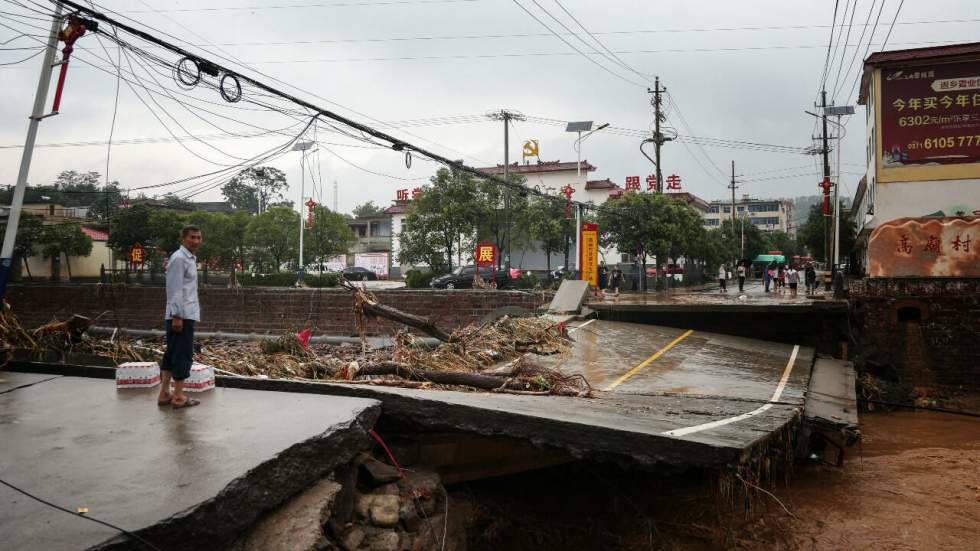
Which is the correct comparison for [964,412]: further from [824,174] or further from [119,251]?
[119,251]

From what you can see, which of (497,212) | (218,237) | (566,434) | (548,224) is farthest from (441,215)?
(566,434)

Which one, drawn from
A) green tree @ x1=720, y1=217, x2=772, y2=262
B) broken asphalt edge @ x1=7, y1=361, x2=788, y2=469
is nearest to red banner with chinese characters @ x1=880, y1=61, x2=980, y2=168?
broken asphalt edge @ x1=7, y1=361, x2=788, y2=469

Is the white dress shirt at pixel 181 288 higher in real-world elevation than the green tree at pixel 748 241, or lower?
lower

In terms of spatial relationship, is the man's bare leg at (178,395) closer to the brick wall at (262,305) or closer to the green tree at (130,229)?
the brick wall at (262,305)

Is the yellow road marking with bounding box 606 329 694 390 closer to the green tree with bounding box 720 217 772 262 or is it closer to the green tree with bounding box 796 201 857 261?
the green tree with bounding box 796 201 857 261

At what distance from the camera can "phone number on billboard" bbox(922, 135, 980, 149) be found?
72.7ft

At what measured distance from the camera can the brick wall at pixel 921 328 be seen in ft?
45.8

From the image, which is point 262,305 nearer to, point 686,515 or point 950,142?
point 686,515

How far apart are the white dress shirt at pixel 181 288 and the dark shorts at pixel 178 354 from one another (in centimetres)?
9

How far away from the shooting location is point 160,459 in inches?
142

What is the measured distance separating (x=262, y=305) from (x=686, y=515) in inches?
602

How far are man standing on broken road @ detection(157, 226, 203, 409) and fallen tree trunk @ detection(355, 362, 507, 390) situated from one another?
9.61ft

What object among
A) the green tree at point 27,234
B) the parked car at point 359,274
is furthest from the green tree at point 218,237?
the parked car at point 359,274

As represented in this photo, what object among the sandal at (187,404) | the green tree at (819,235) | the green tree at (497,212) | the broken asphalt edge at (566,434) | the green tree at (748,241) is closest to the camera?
the broken asphalt edge at (566,434)
